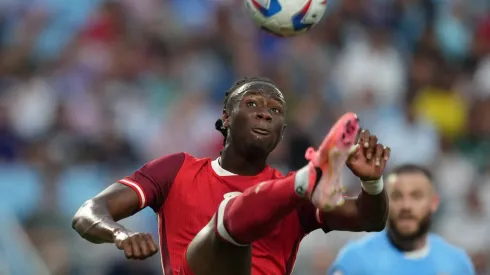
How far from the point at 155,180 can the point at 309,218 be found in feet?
2.60

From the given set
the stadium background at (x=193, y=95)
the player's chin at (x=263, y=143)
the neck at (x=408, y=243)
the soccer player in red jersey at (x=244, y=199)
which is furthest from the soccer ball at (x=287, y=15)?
the stadium background at (x=193, y=95)

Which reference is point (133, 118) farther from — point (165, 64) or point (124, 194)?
point (124, 194)

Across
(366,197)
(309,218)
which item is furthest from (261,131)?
(366,197)

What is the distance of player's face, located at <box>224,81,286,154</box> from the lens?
519cm

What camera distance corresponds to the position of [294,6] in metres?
5.77

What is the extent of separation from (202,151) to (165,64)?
1.33 meters

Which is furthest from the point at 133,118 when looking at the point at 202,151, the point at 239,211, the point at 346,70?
the point at 239,211

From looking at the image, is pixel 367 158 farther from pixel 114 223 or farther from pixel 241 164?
pixel 114 223

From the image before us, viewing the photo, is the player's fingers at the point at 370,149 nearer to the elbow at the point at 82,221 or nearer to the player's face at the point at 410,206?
the elbow at the point at 82,221

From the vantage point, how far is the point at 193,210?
5359 mm

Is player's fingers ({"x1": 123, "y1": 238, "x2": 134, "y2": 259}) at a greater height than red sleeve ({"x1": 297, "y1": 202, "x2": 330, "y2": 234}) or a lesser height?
greater

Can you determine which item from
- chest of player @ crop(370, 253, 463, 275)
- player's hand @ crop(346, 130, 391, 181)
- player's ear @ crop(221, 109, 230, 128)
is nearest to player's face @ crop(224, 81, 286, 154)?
player's ear @ crop(221, 109, 230, 128)

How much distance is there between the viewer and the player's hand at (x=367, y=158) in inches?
181

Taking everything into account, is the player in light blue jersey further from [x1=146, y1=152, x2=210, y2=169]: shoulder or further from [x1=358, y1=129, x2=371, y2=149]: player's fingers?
[x1=358, y1=129, x2=371, y2=149]: player's fingers
